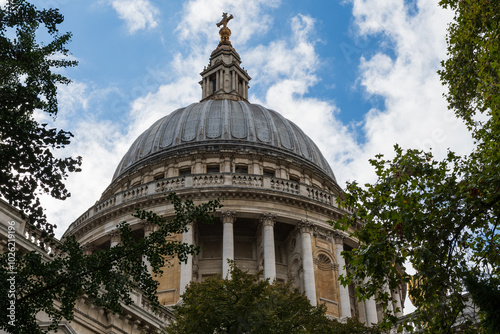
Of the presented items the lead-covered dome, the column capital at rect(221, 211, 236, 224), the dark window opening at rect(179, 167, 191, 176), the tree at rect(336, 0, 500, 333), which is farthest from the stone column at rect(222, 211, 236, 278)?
the tree at rect(336, 0, 500, 333)

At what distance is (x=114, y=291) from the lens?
39.4ft

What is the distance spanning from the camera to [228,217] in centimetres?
3750

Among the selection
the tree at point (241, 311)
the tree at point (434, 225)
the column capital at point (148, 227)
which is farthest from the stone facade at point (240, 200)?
the tree at point (434, 225)

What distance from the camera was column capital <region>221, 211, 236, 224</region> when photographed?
1474 inches

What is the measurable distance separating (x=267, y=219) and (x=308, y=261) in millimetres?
3470

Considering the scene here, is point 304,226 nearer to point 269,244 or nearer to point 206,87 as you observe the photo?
point 269,244

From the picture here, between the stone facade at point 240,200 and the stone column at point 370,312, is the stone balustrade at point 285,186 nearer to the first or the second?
the stone facade at point 240,200

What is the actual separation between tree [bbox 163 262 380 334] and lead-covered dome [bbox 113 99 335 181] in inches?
981

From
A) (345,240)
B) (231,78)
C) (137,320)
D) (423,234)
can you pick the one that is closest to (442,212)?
(423,234)

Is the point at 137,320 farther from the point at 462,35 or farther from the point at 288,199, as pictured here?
the point at 288,199

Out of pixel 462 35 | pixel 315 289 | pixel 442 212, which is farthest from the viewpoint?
pixel 315 289

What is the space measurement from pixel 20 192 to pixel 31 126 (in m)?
1.33

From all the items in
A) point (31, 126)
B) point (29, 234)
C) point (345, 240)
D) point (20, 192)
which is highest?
point (345, 240)

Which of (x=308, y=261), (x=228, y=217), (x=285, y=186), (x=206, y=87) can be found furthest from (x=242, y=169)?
(x=206, y=87)
